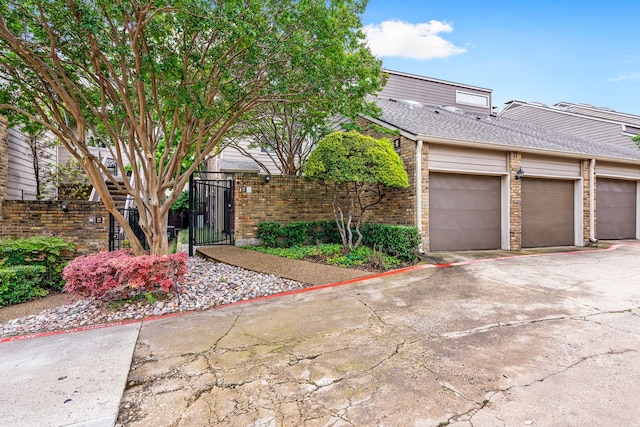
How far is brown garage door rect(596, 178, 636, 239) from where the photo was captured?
10820 millimetres

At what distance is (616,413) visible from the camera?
210 centimetres

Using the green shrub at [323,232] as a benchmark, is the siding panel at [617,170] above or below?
above

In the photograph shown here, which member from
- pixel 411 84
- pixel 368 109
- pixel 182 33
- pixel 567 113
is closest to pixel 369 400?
pixel 182 33

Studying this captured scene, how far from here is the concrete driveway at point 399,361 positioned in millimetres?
2182

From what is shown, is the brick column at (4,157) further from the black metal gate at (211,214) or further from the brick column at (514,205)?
the brick column at (514,205)

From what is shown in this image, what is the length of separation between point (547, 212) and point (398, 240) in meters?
5.85

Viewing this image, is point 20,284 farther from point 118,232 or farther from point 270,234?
point 270,234

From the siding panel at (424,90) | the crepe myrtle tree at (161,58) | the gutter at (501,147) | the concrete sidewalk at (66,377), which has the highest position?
the siding panel at (424,90)

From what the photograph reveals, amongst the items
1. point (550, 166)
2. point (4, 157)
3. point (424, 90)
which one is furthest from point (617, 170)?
point (4, 157)

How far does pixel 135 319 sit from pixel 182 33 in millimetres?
4809

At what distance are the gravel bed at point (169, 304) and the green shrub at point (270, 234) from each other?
101 inches

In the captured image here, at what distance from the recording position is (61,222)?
7.16 meters

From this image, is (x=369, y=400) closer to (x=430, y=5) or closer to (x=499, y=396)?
(x=499, y=396)

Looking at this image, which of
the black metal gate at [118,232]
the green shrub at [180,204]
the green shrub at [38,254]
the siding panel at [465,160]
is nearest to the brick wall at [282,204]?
the siding panel at [465,160]
